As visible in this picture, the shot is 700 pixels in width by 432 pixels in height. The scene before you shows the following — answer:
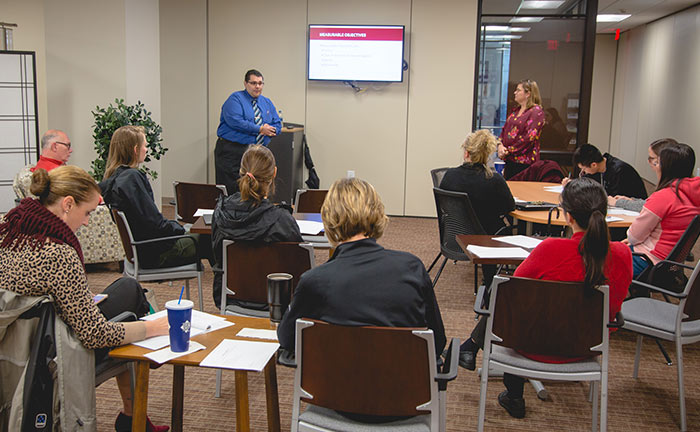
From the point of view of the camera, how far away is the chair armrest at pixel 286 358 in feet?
6.12

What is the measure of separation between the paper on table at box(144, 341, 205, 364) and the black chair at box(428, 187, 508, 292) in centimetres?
253

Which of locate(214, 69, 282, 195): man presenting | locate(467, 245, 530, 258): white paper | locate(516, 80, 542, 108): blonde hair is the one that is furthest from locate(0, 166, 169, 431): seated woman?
locate(516, 80, 542, 108): blonde hair

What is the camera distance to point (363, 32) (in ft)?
26.1

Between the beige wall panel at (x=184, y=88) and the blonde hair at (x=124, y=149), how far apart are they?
4.74 meters

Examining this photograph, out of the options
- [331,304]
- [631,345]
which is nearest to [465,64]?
[631,345]

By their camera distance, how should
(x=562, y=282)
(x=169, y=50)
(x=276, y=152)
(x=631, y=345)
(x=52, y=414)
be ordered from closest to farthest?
(x=52, y=414) < (x=562, y=282) < (x=631, y=345) < (x=276, y=152) < (x=169, y=50)

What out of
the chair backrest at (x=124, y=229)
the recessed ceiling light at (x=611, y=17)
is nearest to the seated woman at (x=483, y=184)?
the chair backrest at (x=124, y=229)

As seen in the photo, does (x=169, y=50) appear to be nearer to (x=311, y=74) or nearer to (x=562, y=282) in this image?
(x=311, y=74)

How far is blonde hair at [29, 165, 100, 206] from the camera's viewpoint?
2.06 metres

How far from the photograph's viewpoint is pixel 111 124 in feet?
20.5

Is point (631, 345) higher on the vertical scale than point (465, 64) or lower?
lower

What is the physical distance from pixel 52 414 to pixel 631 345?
10.9 feet

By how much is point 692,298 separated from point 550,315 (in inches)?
36.5

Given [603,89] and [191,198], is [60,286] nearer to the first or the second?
[191,198]
